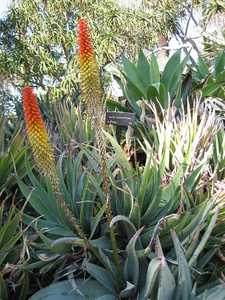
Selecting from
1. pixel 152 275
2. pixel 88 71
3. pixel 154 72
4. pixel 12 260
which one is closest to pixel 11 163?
pixel 12 260

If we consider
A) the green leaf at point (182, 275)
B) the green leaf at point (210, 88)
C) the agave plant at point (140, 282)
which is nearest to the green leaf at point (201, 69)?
the green leaf at point (210, 88)

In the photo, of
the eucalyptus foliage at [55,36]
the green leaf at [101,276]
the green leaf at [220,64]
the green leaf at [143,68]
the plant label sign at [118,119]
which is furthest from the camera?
the eucalyptus foliage at [55,36]

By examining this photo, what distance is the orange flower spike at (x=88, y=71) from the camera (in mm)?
1663

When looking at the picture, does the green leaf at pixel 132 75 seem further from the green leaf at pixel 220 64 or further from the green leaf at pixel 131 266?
the green leaf at pixel 131 266

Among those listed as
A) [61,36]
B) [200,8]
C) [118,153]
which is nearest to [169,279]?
[118,153]

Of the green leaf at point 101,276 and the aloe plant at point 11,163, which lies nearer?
the green leaf at point 101,276

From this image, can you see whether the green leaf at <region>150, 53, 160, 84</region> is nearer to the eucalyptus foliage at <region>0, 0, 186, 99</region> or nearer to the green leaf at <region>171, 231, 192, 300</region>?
the green leaf at <region>171, 231, 192, 300</region>

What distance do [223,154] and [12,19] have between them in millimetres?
14652

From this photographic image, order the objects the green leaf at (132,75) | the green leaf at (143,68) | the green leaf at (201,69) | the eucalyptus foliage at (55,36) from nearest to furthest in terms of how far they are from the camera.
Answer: the green leaf at (132,75) → the green leaf at (143,68) → the green leaf at (201,69) → the eucalyptus foliage at (55,36)

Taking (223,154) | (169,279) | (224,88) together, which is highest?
(224,88)

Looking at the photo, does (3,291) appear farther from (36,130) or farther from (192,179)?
(192,179)

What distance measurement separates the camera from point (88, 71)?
1.67 m

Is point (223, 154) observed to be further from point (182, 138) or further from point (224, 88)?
point (224, 88)

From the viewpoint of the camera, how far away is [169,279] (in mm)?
1994
